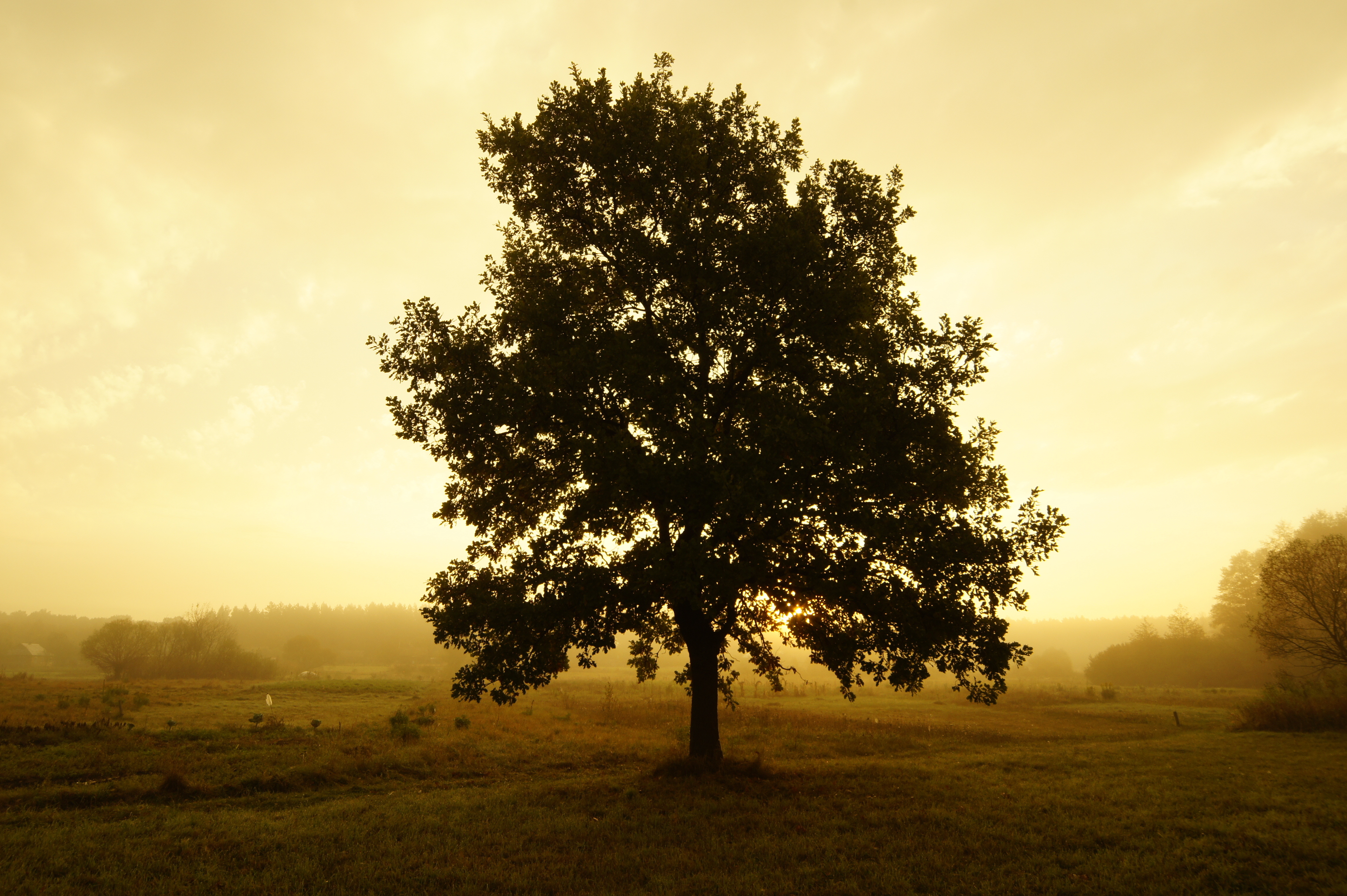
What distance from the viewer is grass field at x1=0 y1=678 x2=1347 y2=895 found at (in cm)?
935

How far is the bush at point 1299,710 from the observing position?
2875 centimetres

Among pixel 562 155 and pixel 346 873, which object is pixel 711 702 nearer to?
pixel 346 873

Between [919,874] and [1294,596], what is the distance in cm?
4988

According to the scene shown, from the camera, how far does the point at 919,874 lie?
31.1ft

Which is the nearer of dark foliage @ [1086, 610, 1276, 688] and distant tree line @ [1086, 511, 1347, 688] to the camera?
distant tree line @ [1086, 511, 1347, 688]

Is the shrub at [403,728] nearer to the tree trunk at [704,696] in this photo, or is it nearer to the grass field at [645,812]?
the grass field at [645,812]

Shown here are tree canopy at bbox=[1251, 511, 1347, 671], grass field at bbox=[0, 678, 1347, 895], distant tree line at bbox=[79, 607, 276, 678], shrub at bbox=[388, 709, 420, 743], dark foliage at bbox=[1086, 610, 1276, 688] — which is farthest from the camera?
distant tree line at bbox=[79, 607, 276, 678]

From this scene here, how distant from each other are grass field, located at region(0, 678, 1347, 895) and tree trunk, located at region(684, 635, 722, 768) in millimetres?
1023

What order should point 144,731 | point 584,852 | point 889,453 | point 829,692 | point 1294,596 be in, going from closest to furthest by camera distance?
1. point 584,852
2. point 889,453
3. point 144,731
4. point 1294,596
5. point 829,692

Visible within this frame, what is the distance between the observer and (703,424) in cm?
1412

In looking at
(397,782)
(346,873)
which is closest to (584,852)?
(346,873)

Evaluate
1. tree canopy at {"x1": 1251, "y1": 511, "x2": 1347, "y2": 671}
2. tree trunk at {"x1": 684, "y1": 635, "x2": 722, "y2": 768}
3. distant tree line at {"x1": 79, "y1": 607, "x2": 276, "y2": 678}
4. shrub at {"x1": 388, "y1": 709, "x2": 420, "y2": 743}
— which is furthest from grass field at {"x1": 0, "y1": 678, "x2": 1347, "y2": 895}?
distant tree line at {"x1": 79, "y1": 607, "x2": 276, "y2": 678}

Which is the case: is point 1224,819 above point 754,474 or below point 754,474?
below

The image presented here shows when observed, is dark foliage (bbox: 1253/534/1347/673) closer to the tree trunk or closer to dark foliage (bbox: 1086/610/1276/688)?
dark foliage (bbox: 1086/610/1276/688)
